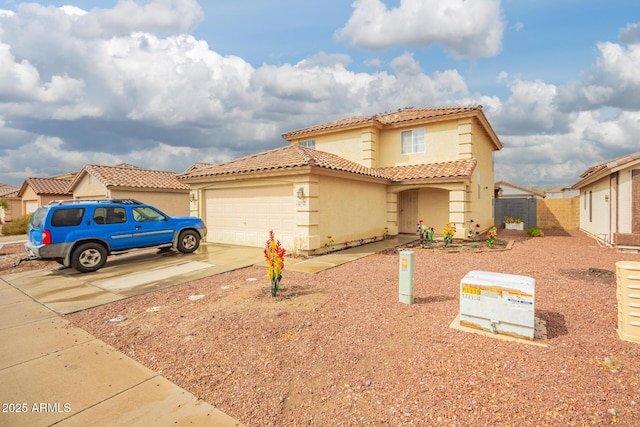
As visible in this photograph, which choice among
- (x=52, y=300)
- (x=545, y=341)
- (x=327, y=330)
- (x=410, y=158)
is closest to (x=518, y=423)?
(x=545, y=341)

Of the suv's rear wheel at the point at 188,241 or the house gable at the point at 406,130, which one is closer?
the suv's rear wheel at the point at 188,241

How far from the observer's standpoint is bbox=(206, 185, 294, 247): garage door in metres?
11.4

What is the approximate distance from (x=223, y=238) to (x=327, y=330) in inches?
389

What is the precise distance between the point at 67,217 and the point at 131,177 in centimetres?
1274

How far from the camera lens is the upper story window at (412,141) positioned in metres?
15.8

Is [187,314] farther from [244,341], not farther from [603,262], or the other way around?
[603,262]

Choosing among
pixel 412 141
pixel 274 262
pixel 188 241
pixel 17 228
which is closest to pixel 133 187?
pixel 188 241

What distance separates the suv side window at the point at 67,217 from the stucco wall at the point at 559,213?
84.4ft

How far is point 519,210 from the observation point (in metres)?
22.4

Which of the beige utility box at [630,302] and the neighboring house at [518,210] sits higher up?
the neighboring house at [518,210]

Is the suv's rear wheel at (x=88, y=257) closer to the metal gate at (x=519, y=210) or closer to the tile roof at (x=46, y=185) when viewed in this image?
the tile roof at (x=46, y=185)

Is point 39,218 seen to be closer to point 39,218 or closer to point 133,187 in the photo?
point 39,218

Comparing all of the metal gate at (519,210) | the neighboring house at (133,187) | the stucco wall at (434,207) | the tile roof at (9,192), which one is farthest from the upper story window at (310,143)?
the tile roof at (9,192)

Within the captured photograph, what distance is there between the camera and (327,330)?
15.2 ft
